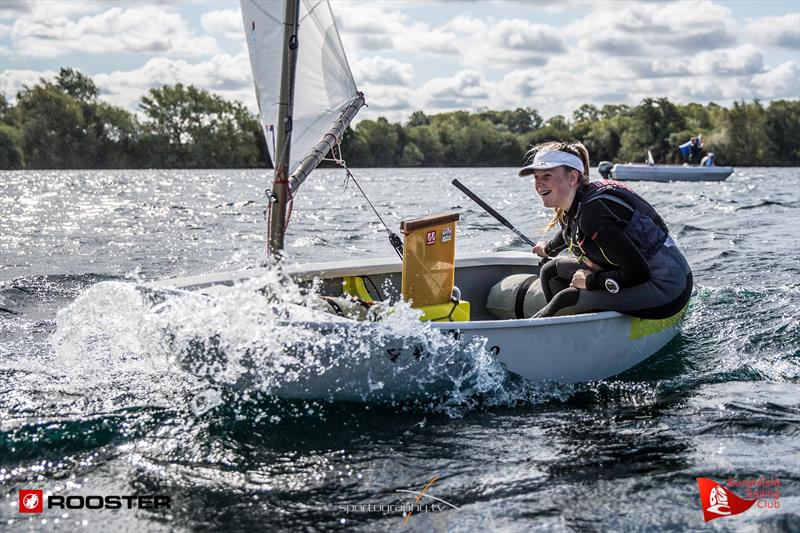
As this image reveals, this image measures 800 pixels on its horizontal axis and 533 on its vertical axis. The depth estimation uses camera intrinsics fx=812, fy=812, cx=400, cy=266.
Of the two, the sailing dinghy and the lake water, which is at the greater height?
the sailing dinghy

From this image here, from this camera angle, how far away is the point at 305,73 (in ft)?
18.7

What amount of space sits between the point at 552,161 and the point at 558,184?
7.4 inches

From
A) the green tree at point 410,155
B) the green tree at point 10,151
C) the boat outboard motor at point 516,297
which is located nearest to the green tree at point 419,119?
the green tree at point 410,155

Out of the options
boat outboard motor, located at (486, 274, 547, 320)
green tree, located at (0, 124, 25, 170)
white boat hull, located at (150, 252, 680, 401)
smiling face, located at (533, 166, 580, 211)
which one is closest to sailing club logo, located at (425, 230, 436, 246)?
white boat hull, located at (150, 252, 680, 401)

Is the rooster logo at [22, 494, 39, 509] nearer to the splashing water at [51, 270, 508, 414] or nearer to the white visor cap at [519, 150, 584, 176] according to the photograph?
the splashing water at [51, 270, 508, 414]

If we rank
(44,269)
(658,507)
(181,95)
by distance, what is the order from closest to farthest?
1. (658,507)
2. (44,269)
3. (181,95)

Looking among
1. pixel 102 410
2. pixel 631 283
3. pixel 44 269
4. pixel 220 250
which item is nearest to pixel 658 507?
pixel 631 283

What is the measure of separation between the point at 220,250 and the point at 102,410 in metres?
8.63

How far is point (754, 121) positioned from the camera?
273ft

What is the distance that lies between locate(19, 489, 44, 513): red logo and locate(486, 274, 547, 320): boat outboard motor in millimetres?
4031

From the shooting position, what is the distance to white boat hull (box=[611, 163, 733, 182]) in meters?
40.9

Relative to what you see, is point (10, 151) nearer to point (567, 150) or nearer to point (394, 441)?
point (567, 150)

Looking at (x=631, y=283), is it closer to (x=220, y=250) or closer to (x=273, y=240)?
(x=273, y=240)

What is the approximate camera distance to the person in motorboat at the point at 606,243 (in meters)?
5.57
